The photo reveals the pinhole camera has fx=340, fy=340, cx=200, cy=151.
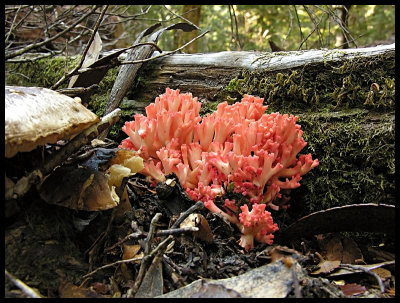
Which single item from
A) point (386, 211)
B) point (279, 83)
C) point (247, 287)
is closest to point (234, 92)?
point (279, 83)

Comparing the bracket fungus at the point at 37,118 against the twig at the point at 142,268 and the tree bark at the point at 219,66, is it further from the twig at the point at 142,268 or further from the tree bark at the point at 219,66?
the tree bark at the point at 219,66

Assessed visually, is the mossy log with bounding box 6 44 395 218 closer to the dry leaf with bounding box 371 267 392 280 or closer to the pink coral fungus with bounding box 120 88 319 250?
the pink coral fungus with bounding box 120 88 319 250

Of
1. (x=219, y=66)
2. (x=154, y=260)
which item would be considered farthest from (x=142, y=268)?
(x=219, y=66)

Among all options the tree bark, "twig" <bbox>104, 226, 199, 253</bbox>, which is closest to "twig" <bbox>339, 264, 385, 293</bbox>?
"twig" <bbox>104, 226, 199, 253</bbox>

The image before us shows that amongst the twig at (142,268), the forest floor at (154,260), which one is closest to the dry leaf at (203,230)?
the forest floor at (154,260)

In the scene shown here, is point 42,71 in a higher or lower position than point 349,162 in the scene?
higher

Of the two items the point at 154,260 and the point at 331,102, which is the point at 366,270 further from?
the point at 331,102

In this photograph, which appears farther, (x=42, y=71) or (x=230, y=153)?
(x=42, y=71)

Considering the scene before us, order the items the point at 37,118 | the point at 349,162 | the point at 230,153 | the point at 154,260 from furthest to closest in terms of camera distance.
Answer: the point at 349,162 → the point at 230,153 → the point at 154,260 → the point at 37,118
